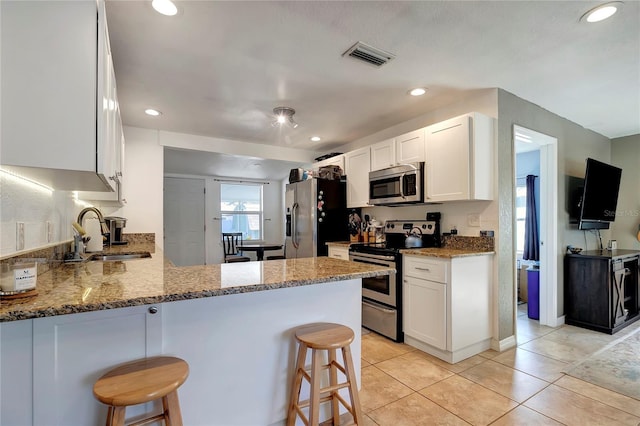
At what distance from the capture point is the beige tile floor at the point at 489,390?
6.00 feet

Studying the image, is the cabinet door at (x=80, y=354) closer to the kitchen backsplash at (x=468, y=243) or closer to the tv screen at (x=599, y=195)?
the kitchen backsplash at (x=468, y=243)

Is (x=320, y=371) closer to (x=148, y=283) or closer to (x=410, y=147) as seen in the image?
(x=148, y=283)

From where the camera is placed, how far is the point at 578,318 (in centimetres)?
344

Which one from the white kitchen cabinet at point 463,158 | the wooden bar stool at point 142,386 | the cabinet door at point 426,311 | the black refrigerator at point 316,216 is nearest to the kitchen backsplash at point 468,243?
the white kitchen cabinet at point 463,158

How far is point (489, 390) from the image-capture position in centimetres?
212

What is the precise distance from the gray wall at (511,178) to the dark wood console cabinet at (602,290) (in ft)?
0.42

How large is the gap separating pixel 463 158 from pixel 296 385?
230cm

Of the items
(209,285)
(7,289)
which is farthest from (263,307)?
(7,289)

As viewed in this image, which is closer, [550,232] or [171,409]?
[171,409]

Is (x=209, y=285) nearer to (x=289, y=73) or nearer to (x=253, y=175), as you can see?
(x=289, y=73)

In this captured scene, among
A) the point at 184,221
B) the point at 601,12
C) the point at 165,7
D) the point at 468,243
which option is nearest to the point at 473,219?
the point at 468,243

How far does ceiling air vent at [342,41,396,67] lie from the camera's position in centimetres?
205

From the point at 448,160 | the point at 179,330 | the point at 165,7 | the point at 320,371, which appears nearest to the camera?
the point at 179,330

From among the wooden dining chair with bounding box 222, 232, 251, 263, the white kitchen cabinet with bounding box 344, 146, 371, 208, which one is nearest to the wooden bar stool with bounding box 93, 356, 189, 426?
the white kitchen cabinet with bounding box 344, 146, 371, 208
